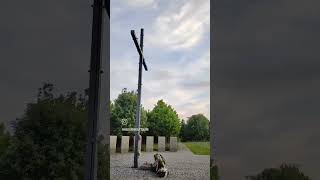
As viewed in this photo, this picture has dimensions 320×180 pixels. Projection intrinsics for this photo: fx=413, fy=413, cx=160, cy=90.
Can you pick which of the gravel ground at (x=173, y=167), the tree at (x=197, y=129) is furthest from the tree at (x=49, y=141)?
the tree at (x=197, y=129)

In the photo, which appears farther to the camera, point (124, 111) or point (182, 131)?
point (124, 111)

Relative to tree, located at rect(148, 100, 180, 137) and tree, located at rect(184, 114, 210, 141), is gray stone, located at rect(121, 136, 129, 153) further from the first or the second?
tree, located at rect(184, 114, 210, 141)

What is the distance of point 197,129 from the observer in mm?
4852

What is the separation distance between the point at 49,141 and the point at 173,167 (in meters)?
2.08

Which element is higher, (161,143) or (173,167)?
(161,143)

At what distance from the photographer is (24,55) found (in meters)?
2.72

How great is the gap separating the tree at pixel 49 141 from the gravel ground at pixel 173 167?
114cm

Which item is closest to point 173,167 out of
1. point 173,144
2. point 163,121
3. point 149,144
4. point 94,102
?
point 149,144

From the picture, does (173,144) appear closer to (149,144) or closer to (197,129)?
(149,144)

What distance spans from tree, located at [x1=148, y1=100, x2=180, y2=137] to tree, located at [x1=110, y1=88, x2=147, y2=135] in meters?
0.16

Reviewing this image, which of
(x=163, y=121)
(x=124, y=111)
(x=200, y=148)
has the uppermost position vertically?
(x=124, y=111)
